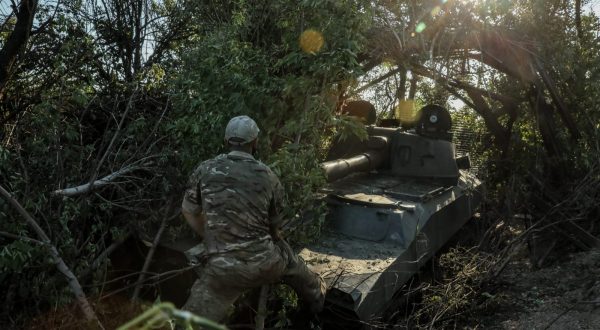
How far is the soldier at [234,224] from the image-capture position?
3.55m

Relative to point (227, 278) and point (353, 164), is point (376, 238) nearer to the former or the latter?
point (353, 164)

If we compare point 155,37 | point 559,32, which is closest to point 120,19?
point 155,37

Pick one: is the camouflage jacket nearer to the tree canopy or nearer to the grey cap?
the grey cap

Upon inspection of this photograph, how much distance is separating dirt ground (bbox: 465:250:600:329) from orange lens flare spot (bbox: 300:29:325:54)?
3.01m

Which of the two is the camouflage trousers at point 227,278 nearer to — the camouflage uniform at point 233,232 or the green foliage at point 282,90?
the camouflage uniform at point 233,232

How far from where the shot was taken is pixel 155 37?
775 centimetres

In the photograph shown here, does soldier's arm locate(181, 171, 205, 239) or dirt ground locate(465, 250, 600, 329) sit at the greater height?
soldier's arm locate(181, 171, 205, 239)

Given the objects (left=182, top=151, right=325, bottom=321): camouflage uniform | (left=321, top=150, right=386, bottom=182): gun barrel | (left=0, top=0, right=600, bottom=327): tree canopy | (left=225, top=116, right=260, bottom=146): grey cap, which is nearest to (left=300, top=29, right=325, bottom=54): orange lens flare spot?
(left=0, top=0, right=600, bottom=327): tree canopy

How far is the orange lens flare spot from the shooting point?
5117 millimetres

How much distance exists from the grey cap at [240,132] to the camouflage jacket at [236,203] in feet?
0.36

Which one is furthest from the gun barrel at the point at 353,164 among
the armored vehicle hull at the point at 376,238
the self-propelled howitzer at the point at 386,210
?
the armored vehicle hull at the point at 376,238

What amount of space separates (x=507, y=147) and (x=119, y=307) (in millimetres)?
8442

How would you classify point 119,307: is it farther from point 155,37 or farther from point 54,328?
point 155,37

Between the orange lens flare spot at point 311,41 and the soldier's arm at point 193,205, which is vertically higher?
the orange lens flare spot at point 311,41
